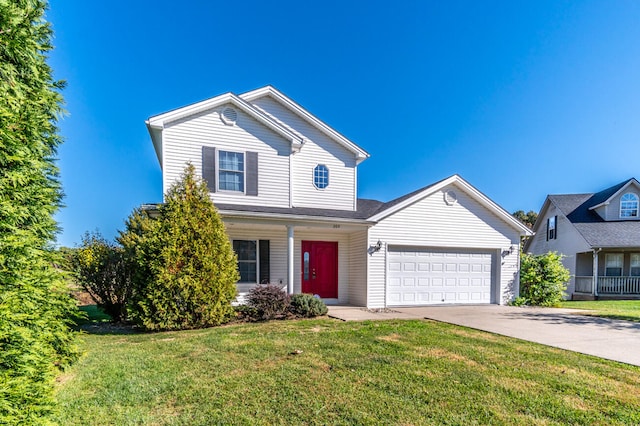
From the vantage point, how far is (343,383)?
12.6ft

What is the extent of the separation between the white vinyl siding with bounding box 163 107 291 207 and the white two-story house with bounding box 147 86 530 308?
3 centimetres

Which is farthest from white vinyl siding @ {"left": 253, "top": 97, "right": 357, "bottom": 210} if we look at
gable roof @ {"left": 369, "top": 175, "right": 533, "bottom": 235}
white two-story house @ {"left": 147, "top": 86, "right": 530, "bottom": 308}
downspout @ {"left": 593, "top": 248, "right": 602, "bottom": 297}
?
downspout @ {"left": 593, "top": 248, "right": 602, "bottom": 297}

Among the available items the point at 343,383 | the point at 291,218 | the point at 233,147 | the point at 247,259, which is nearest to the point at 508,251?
the point at 291,218

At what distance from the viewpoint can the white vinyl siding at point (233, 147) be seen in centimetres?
953

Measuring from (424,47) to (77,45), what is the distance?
14620 mm

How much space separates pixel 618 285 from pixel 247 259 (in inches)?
834

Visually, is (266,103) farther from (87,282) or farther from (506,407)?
(506,407)

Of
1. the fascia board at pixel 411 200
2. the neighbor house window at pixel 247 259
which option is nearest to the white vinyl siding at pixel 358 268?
the fascia board at pixel 411 200

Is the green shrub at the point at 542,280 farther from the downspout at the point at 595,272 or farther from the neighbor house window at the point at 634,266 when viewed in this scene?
the neighbor house window at the point at 634,266

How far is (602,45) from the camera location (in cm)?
984

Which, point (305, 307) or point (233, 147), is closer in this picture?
point (305, 307)

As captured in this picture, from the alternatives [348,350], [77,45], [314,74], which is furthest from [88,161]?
[348,350]

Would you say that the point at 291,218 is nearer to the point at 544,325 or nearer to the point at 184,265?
the point at 184,265

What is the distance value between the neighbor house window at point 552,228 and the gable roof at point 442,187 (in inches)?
443
